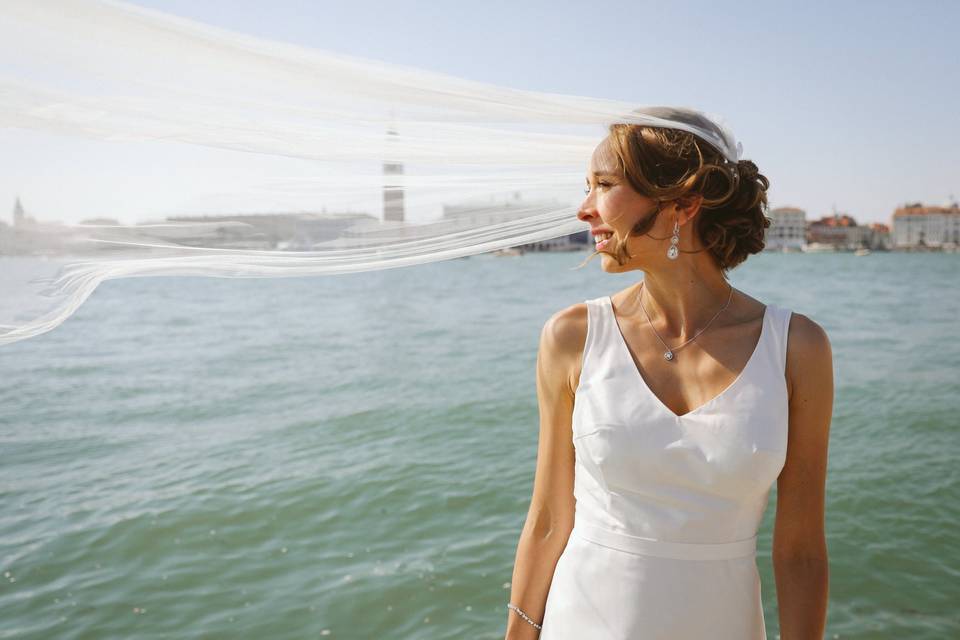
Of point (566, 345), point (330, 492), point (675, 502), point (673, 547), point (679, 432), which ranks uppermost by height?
point (566, 345)

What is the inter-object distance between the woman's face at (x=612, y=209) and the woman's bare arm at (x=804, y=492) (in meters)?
0.46

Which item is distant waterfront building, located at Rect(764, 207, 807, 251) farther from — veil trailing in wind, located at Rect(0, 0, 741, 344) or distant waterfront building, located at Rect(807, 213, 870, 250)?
veil trailing in wind, located at Rect(0, 0, 741, 344)

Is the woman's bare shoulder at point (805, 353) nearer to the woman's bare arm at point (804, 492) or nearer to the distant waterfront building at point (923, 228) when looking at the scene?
the woman's bare arm at point (804, 492)

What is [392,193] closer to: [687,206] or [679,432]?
[687,206]

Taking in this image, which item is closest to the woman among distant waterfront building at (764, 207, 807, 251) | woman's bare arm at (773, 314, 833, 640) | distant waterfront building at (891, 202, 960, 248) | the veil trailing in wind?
woman's bare arm at (773, 314, 833, 640)

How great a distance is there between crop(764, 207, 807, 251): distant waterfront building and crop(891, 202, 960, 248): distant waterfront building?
562 inches

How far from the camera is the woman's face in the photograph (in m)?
1.90

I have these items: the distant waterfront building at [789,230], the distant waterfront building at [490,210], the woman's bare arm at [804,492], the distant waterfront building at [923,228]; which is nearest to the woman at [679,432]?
the woman's bare arm at [804,492]

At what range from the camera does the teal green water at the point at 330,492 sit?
18.5 ft

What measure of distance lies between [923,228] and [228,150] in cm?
13603

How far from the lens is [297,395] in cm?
1369

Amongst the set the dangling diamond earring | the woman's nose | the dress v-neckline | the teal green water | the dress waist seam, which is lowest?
the teal green water

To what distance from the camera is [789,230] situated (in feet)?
379

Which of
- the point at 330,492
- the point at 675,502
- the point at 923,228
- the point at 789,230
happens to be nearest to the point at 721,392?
the point at 675,502
